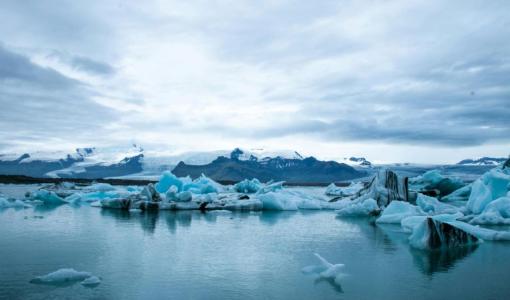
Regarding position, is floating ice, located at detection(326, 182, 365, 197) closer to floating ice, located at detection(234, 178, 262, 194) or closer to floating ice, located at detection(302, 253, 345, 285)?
floating ice, located at detection(234, 178, 262, 194)

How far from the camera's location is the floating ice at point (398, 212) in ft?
33.7

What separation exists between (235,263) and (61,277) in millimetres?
1931

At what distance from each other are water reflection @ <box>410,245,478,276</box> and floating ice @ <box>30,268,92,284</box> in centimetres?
365

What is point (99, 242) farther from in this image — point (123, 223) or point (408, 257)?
point (408, 257)

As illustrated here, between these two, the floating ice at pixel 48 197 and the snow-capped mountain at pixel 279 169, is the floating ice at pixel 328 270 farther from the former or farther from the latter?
the snow-capped mountain at pixel 279 169

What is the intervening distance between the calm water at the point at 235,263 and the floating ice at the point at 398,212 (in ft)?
4.59

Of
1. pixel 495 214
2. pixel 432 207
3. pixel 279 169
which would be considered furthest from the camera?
pixel 279 169

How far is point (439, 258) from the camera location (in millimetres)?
5973

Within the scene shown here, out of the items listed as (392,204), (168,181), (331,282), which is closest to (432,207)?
(392,204)

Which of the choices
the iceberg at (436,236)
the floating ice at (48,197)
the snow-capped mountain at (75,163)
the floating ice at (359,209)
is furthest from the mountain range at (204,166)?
the iceberg at (436,236)

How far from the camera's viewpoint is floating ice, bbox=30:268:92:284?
173 inches

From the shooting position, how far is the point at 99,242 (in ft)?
22.9

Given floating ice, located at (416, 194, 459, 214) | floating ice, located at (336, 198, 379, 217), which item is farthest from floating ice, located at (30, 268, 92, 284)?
floating ice, located at (416, 194, 459, 214)

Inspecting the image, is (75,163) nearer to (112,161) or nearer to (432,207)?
(112,161)
